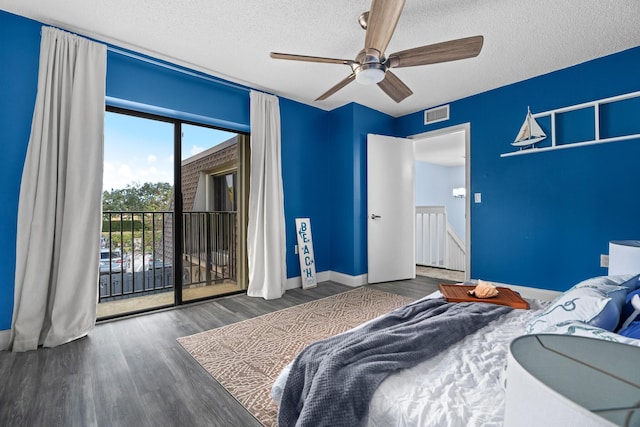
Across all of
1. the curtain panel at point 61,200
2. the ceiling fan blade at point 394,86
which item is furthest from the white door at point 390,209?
the curtain panel at point 61,200

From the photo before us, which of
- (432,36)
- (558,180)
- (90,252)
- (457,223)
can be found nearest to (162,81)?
(90,252)

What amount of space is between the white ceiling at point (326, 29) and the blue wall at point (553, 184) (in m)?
0.30

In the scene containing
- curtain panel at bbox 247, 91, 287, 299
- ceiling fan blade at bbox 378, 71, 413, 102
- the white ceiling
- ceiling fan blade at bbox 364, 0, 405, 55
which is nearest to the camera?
ceiling fan blade at bbox 364, 0, 405, 55

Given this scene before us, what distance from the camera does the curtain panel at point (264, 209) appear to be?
3.57 m

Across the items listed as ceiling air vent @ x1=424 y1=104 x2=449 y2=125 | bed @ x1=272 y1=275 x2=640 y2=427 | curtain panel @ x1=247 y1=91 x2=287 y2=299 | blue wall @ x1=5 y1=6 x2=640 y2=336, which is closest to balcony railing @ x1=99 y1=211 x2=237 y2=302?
curtain panel @ x1=247 y1=91 x2=287 y2=299

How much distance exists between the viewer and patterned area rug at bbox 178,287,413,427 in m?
1.74

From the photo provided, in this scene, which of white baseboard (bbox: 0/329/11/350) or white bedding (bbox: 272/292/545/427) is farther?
white baseboard (bbox: 0/329/11/350)

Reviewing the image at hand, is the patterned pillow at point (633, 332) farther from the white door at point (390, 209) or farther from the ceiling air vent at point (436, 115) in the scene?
the ceiling air vent at point (436, 115)

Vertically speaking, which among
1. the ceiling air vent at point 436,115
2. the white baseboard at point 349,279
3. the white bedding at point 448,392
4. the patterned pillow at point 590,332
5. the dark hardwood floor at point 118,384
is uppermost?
the ceiling air vent at point 436,115

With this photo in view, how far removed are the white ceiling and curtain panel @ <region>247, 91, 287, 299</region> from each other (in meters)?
0.50

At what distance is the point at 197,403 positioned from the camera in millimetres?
1620

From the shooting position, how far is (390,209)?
4.39 meters

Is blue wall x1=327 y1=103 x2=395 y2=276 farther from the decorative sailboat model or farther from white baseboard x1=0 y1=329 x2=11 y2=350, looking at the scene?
white baseboard x1=0 y1=329 x2=11 y2=350

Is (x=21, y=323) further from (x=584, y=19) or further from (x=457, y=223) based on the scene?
(x=457, y=223)
